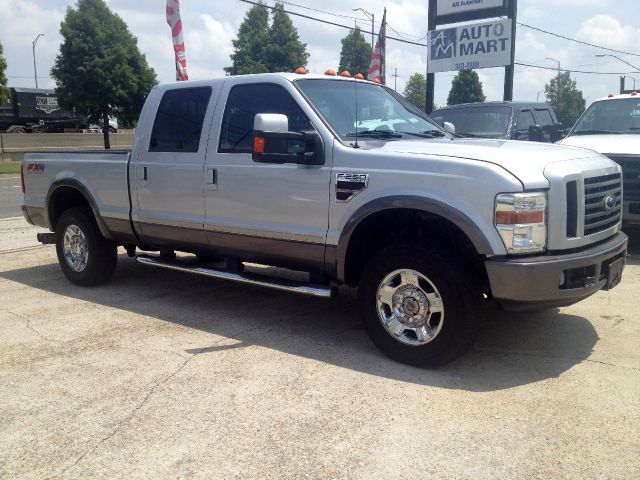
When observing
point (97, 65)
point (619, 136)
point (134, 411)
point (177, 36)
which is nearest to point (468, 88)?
point (97, 65)

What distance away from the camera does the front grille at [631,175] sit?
24.0 ft

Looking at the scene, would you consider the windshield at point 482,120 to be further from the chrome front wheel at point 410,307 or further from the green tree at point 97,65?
the green tree at point 97,65

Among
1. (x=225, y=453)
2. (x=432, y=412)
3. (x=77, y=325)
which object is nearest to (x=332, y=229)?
(x=432, y=412)

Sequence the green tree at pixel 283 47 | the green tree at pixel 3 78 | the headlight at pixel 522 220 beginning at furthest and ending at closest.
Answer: the green tree at pixel 283 47
the green tree at pixel 3 78
the headlight at pixel 522 220

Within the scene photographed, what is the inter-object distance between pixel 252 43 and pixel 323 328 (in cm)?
3302

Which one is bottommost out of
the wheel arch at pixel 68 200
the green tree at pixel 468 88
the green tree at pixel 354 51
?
the wheel arch at pixel 68 200

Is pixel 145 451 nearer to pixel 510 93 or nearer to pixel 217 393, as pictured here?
pixel 217 393

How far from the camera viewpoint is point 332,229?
14.7 feet

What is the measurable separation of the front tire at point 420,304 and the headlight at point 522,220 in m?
0.41

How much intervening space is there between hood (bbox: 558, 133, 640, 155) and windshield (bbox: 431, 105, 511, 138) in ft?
3.63

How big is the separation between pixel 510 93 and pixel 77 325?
12478 millimetres

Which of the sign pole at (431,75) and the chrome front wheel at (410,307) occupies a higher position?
the sign pole at (431,75)

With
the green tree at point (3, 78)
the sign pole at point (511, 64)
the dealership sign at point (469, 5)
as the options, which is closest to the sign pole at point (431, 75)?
the dealership sign at point (469, 5)

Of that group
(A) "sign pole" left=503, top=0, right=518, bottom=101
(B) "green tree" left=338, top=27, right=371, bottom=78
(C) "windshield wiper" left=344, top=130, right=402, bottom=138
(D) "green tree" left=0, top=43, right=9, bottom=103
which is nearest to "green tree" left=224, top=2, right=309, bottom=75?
(B) "green tree" left=338, top=27, right=371, bottom=78
